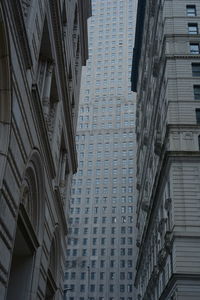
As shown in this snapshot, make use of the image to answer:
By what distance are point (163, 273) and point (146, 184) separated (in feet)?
61.6

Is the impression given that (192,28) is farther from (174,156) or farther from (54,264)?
(54,264)

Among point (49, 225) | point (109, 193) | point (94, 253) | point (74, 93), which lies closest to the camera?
point (49, 225)

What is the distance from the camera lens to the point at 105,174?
11831 cm

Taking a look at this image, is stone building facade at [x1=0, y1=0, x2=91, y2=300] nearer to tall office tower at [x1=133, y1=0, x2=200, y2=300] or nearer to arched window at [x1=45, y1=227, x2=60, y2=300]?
arched window at [x1=45, y1=227, x2=60, y2=300]

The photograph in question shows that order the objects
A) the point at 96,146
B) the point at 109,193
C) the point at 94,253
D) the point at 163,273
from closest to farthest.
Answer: the point at 163,273 → the point at 94,253 → the point at 109,193 → the point at 96,146

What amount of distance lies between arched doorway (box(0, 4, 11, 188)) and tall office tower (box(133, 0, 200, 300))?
1989 centimetres

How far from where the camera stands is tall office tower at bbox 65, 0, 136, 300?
103 meters

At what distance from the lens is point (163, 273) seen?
34781 mm

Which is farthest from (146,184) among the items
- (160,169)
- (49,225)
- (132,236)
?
(132,236)

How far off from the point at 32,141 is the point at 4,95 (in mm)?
3501

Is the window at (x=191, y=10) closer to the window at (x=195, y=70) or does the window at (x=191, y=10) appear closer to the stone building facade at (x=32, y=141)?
the window at (x=195, y=70)

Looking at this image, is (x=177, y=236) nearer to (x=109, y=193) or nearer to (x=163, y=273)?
(x=163, y=273)

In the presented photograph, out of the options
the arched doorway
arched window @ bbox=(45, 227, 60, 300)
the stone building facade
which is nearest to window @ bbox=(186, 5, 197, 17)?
the stone building facade

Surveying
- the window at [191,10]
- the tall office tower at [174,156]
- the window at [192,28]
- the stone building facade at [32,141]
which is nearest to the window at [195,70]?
the tall office tower at [174,156]
